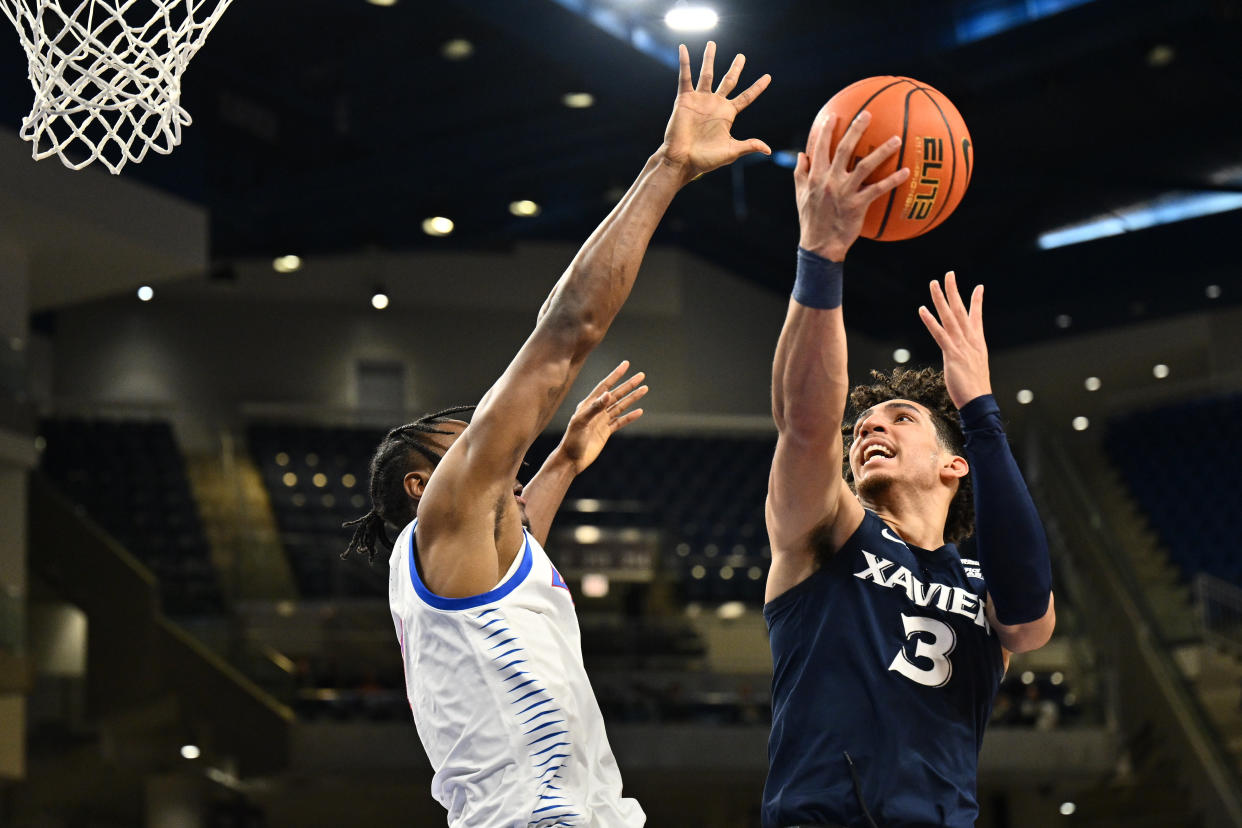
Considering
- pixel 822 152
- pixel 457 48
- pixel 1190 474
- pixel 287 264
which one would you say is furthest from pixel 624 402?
pixel 1190 474

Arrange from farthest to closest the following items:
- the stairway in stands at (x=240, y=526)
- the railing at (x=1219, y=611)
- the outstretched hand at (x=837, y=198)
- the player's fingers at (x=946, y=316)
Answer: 1. the railing at (x=1219, y=611)
2. the stairway in stands at (x=240, y=526)
3. the player's fingers at (x=946, y=316)
4. the outstretched hand at (x=837, y=198)

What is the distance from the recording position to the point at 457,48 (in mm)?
10930

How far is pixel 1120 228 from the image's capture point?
1522cm

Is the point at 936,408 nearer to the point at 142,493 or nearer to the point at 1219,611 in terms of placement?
the point at 142,493

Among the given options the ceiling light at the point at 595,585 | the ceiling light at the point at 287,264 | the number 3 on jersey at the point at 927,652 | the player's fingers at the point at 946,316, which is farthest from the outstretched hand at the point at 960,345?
the ceiling light at the point at 287,264

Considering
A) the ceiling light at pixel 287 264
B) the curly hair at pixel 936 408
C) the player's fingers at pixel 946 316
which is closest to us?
the player's fingers at pixel 946 316

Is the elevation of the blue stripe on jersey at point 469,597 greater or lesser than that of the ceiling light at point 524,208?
lesser

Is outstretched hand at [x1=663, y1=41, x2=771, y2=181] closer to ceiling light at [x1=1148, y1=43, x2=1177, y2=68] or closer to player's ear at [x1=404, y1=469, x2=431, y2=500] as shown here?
player's ear at [x1=404, y1=469, x2=431, y2=500]

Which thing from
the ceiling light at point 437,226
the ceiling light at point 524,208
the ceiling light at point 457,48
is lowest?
the ceiling light at point 437,226

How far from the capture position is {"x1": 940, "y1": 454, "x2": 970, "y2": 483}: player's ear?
3305 millimetres

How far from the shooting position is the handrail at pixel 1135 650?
1399 cm

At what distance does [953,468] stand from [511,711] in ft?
3.83

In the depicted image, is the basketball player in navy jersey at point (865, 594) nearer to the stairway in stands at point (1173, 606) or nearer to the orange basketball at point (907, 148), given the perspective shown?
the orange basketball at point (907, 148)

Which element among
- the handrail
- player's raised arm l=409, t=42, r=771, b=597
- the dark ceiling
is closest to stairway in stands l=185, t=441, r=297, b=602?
the dark ceiling
